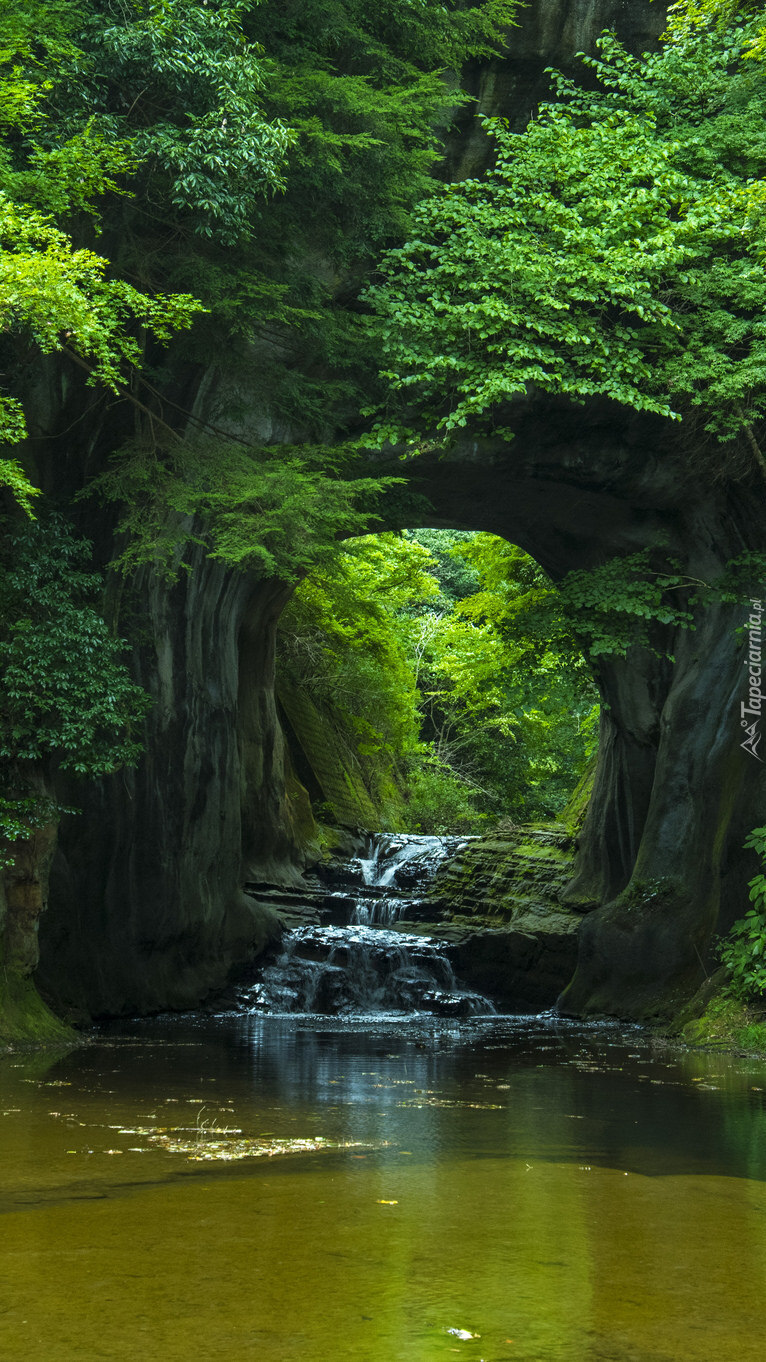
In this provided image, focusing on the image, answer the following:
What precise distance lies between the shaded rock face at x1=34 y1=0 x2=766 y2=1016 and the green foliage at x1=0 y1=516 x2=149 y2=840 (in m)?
2.37

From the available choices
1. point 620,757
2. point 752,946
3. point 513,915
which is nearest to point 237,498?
point 752,946

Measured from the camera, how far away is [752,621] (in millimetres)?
13844

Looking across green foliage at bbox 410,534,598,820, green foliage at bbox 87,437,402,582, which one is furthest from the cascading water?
green foliage at bbox 87,437,402,582

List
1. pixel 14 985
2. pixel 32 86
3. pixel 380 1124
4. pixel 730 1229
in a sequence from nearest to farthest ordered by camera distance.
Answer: pixel 730 1229 < pixel 380 1124 < pixel 32 86 < pixel 14 985

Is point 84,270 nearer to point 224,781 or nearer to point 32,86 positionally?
point 32,86

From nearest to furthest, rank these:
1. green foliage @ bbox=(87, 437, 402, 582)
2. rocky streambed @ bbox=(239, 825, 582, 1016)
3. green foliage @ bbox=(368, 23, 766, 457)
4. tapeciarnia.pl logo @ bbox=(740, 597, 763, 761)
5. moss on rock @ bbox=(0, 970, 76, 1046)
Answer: moss on rock @ bbox=(0, 970, 76, 1046)
green foliage @ bbox=(87, 437, 402, 582)
green foliage @ bbox=(368, 23, 766, 457)
tapeciarnia.pl logo @ bbox=(740, 597, 763, 761)
rocky streambed @ bbox=(239, 825, 582, 1016)

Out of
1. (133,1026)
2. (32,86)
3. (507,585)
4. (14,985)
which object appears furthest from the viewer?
(507,585)

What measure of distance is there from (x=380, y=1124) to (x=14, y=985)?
5.56 m

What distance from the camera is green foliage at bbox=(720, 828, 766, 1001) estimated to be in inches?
452

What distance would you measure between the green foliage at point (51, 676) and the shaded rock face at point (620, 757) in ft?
7.78

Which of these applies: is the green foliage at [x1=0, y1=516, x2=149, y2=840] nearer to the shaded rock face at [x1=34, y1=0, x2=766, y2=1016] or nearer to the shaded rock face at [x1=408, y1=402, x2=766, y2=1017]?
the shaded rock face at [x1=34, y1=0, x2=766, y2=1016]

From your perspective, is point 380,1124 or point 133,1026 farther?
point 133,1026

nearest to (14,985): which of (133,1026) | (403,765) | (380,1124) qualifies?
(133,1026)

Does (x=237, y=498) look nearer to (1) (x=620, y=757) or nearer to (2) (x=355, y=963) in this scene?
(2) (x=355, y=963)
